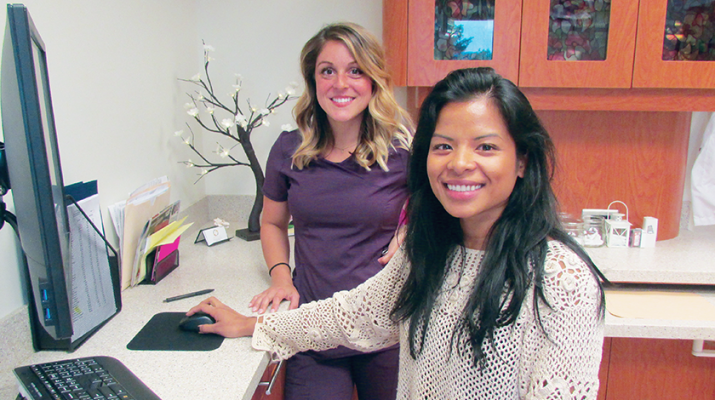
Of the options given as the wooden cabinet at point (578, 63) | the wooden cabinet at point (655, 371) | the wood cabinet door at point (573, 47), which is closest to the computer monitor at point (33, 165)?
the wooden cabinet at point (578, 63)

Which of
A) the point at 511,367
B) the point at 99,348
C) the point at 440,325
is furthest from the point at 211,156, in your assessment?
the point at 511,367

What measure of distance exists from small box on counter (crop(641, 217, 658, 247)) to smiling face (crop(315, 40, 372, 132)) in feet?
4.15

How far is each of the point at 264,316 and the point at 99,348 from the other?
1.15 feet

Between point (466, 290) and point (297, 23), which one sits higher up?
point (297, 23)

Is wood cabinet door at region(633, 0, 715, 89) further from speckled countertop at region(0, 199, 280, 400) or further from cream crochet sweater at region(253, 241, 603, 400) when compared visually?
speckled countertop at region(0, 199, 280, 400)

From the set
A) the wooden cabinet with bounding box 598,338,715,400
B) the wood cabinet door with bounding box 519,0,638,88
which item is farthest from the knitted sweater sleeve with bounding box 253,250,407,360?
the wooden cabinet with bounding box 598,338,715,400

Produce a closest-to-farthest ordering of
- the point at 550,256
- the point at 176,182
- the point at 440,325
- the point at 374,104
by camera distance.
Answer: the point at 550,256 → the point at 440,325 → the point at 374,104 → the point at 176,182

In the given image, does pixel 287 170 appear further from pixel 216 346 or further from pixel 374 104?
pixel 216 346

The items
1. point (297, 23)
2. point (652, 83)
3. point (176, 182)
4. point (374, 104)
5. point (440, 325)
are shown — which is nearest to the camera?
point (440, 325)

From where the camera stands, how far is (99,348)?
1.03m

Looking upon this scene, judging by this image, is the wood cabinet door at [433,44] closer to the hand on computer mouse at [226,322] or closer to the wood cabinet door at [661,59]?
the wood cabinet door at [661,59]

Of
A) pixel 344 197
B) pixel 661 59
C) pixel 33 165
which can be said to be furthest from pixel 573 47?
pixel 33 165

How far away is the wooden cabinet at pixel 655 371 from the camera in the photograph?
1.71 metres

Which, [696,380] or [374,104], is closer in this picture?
[374,104]
